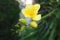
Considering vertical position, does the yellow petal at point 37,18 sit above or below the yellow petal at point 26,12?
below

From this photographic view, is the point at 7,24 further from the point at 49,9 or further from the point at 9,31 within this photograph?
the point at 49,9

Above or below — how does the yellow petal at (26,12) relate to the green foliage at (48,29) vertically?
above

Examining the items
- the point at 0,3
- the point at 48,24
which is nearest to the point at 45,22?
the point at 48,24

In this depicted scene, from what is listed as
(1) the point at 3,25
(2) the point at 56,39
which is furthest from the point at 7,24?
(2) the point at 56,39

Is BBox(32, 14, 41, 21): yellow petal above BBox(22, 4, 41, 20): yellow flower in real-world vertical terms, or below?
below

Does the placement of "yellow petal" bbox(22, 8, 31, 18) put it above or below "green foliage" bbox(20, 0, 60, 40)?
above

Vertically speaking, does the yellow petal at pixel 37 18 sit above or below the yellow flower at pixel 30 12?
below
